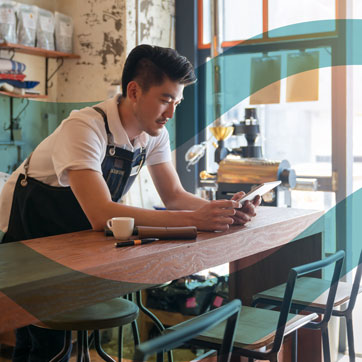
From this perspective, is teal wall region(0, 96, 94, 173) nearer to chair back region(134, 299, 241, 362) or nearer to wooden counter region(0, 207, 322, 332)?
wooden counter region(0, 207, 322, 332)

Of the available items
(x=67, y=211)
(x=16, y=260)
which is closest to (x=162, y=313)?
(x=67, y=211)

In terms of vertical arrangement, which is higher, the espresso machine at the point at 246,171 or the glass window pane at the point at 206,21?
the glass window pane at the point at 206,21

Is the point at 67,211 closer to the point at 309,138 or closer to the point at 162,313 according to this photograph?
the point at 162,313

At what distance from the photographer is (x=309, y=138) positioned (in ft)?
11.6

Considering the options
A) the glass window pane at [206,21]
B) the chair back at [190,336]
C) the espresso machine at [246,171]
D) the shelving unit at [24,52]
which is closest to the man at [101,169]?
the chair back at [190,336]

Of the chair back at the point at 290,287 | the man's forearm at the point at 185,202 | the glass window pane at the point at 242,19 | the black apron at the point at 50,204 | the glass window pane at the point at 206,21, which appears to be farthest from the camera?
the glass window pane at the point at 206,21

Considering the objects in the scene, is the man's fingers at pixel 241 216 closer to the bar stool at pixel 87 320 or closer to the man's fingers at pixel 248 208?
the man's fingers at pixel 248 208

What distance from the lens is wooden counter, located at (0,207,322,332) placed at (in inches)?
45.3

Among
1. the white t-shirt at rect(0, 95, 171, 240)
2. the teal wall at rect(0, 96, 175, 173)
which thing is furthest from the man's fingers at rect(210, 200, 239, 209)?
the teal wall at rect(0, 96, 175, 173)

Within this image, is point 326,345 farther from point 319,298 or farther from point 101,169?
point 101,169

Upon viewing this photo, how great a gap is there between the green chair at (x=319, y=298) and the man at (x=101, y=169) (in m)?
0.36

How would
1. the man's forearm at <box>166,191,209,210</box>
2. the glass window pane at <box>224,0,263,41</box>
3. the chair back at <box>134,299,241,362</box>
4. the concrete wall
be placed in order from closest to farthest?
the chair back at <box>134,299,241,362</box>
the man's forearm at <box>166,191,209,210</box>
the concrete wall
the glass window pane at <box>224,0,263,41</box>

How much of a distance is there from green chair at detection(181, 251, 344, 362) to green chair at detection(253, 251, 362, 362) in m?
0.19

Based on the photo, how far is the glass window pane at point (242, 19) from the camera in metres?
3.69
